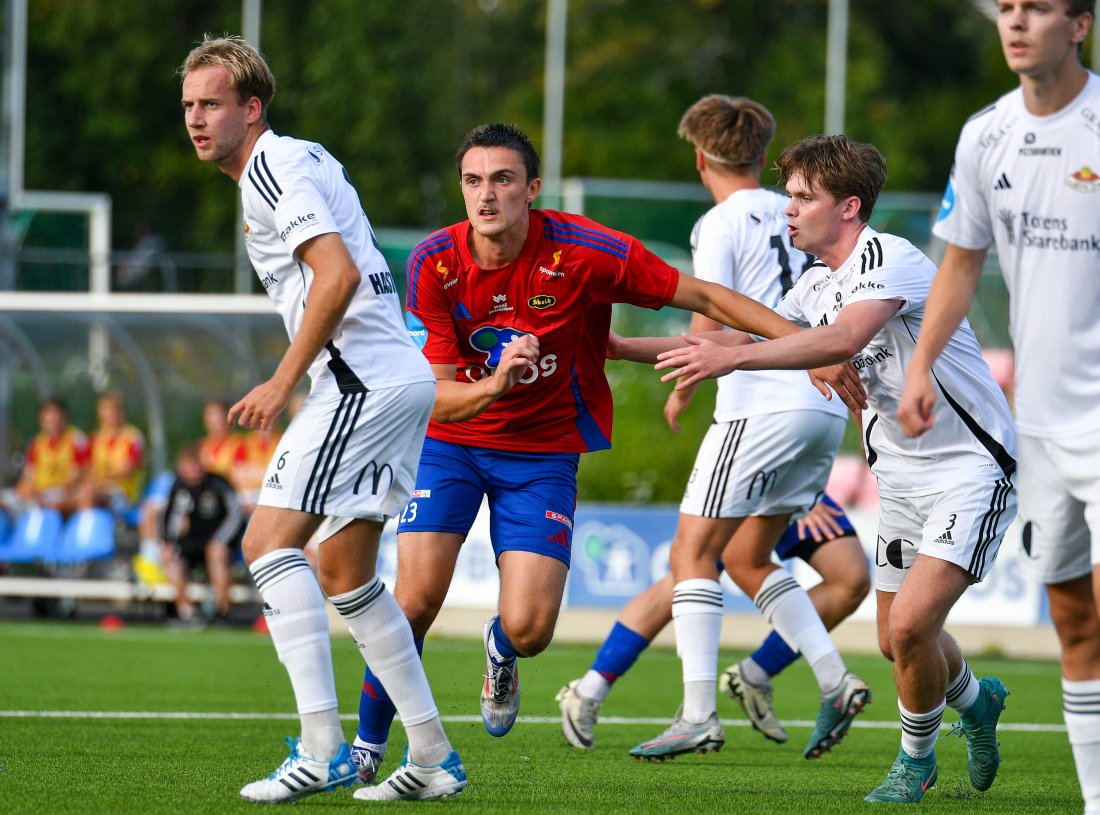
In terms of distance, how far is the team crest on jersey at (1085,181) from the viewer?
4.82 meters

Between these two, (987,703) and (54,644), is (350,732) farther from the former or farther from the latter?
(54,644)

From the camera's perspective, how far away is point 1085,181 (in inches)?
190

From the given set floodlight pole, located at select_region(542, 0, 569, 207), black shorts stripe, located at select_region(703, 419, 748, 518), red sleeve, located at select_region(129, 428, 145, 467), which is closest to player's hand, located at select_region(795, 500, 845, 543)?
black shorts stripe, located at select_region(703, 419, 748, 518)

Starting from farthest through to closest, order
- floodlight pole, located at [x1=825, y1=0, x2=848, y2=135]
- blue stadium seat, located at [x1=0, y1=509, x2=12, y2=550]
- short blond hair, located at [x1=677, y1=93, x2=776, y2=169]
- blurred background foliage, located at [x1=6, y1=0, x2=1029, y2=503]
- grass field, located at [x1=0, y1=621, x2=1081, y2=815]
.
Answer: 1. blurred background foliage, located at [x1=6, y1=0, x2=1029, y2=503]
2. floodlight pole, located at [x1=825, y1=0, x2=848, y2=135]
3. blue stadium seat, located at [x1=0, y1=509, x2=12, y2=550]
4. short blond hair, located at [x1=677, y1=93, x2=776, y2=169]
5. grass field, located at [x1=0, y1=621, x2=1081, y2=815]

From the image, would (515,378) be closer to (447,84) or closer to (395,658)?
(395,658)

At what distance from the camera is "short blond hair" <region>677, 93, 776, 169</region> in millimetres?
8125

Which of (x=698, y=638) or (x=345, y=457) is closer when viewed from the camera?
(x=345, y=457)

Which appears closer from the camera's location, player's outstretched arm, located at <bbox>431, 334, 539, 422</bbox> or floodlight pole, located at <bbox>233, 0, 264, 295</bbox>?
player's outstretched arm, located at <bbox>431, 334, 539, 422</bbox>

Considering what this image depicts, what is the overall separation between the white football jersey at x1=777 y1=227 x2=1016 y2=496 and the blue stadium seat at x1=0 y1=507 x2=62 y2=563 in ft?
43.3

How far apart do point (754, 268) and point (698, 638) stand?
5.67 ft

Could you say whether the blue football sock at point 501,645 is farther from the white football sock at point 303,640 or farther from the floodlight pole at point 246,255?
the floodlight pole at point 246,255

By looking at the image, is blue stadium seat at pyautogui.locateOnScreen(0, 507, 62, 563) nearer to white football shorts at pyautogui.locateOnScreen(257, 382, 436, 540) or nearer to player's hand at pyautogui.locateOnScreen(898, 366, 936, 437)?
white football shorts at pyautogui.locateOnScreen(257, 382, 436, 540)

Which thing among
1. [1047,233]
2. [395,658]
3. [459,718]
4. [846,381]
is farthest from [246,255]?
[1047,233]

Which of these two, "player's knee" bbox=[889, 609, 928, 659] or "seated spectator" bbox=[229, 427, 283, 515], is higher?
"player's knee" bbox=[889, 609, 928, 659]
